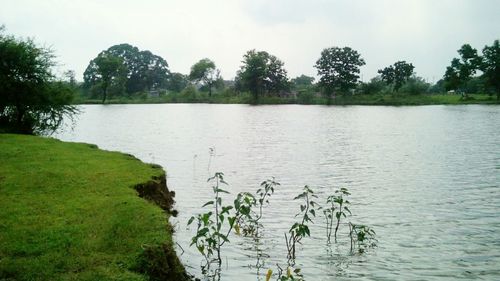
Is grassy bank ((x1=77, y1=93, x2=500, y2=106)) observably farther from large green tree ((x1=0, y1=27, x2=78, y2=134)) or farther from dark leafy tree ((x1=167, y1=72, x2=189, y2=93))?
large green tree ((x1=0, y1=27, x2=78, y2=134))

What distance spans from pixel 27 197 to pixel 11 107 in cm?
1836

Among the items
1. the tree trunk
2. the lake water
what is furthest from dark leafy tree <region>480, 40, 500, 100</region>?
the tree trunk

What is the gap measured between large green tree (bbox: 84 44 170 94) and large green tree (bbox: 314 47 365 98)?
69485mm

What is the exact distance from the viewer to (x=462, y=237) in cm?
1016

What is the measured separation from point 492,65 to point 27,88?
4102 inches

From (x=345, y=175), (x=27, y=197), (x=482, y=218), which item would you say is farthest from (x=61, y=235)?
(x=345, y=175)

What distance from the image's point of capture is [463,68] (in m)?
104

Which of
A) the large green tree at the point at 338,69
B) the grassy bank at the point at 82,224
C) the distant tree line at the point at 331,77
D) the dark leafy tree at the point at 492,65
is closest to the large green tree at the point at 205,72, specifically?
the distant tree line at the point at 331,77

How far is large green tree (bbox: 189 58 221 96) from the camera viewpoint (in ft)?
452

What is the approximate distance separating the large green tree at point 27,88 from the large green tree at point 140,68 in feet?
415

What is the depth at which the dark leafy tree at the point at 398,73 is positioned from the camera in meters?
114

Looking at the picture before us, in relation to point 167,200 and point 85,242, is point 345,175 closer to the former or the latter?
point 167,200

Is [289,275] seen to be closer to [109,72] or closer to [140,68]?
[109,72]

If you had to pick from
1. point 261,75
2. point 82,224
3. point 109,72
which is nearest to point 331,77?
point 261,75
